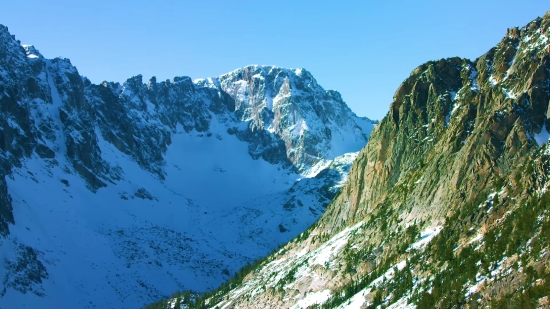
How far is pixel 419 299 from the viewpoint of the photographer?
6575 cm

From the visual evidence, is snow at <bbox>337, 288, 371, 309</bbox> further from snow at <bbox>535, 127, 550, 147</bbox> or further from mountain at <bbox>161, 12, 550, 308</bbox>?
snow at <bbox>535, 127, 550, 147</bbox>

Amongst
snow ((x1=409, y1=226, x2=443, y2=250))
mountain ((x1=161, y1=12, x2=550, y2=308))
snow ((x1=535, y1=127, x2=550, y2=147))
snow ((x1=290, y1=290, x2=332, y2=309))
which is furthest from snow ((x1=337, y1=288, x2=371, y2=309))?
snow ((x1=535, y1=127, x2=550, y2=147))

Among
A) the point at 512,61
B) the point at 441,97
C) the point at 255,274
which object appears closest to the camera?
the point at 512,61

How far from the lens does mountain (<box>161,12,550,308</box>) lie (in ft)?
207

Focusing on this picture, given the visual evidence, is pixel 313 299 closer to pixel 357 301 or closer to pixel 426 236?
pixel 357 301

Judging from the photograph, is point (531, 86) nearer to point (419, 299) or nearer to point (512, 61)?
point (512, 61)

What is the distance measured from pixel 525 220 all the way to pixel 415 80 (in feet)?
220

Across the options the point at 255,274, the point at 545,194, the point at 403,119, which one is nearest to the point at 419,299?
the point at 545,194

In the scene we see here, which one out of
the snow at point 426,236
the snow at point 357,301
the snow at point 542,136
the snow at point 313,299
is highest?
the snow at point 542,136

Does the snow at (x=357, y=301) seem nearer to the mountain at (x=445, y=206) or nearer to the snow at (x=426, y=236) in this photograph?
the mountain at (x=445, y=206)

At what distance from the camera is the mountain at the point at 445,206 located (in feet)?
207

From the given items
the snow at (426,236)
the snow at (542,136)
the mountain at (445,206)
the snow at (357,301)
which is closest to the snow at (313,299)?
the mountain at (445,206)

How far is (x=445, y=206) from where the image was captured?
86.1 m

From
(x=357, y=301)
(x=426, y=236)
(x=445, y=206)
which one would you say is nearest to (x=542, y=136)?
(x=445, y=206)
